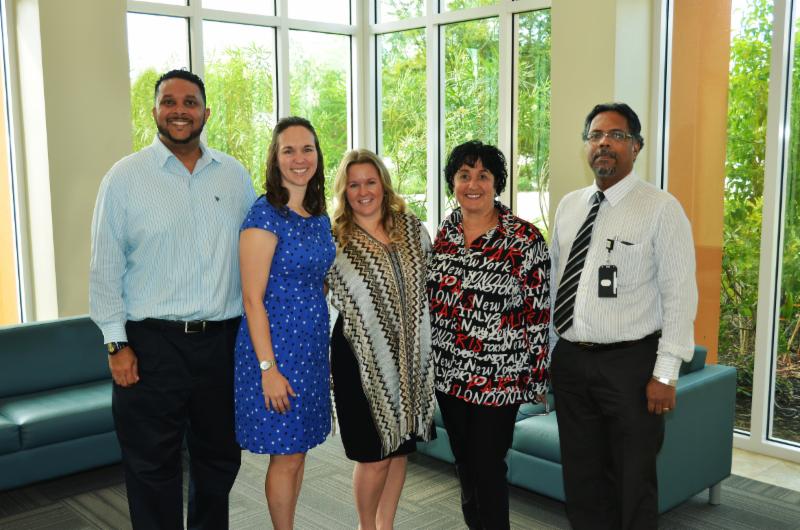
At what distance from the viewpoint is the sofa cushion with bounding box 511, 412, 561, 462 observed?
334cm

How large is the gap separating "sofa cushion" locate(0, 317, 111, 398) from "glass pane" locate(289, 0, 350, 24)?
132 inches

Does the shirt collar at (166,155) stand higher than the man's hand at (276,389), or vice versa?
the shirt collar at (166,155)

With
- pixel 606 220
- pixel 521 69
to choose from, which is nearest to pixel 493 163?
pixel 606 220

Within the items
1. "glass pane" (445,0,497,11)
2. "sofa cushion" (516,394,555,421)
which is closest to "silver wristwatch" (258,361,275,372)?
"sofa cushion" (516,394,555,421)

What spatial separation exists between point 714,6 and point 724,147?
83cm

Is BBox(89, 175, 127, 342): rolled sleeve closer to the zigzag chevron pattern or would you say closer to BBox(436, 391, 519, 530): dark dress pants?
the zigzag chevron pattern

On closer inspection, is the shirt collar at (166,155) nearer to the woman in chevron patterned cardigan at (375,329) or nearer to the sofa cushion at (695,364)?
the woman in chevron patterned cardigan at (375,329)

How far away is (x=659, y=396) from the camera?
2428mm

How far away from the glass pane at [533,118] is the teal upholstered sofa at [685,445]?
2247mm

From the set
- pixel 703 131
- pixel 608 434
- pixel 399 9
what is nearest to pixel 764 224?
pixel 703 131

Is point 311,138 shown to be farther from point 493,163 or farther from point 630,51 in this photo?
point 630,51

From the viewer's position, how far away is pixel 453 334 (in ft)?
8.55

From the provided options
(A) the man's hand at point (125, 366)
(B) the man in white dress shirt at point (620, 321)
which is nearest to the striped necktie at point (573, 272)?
(B) the man in white dress shirt at point (620, 321)

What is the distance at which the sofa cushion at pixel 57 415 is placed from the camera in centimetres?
372
